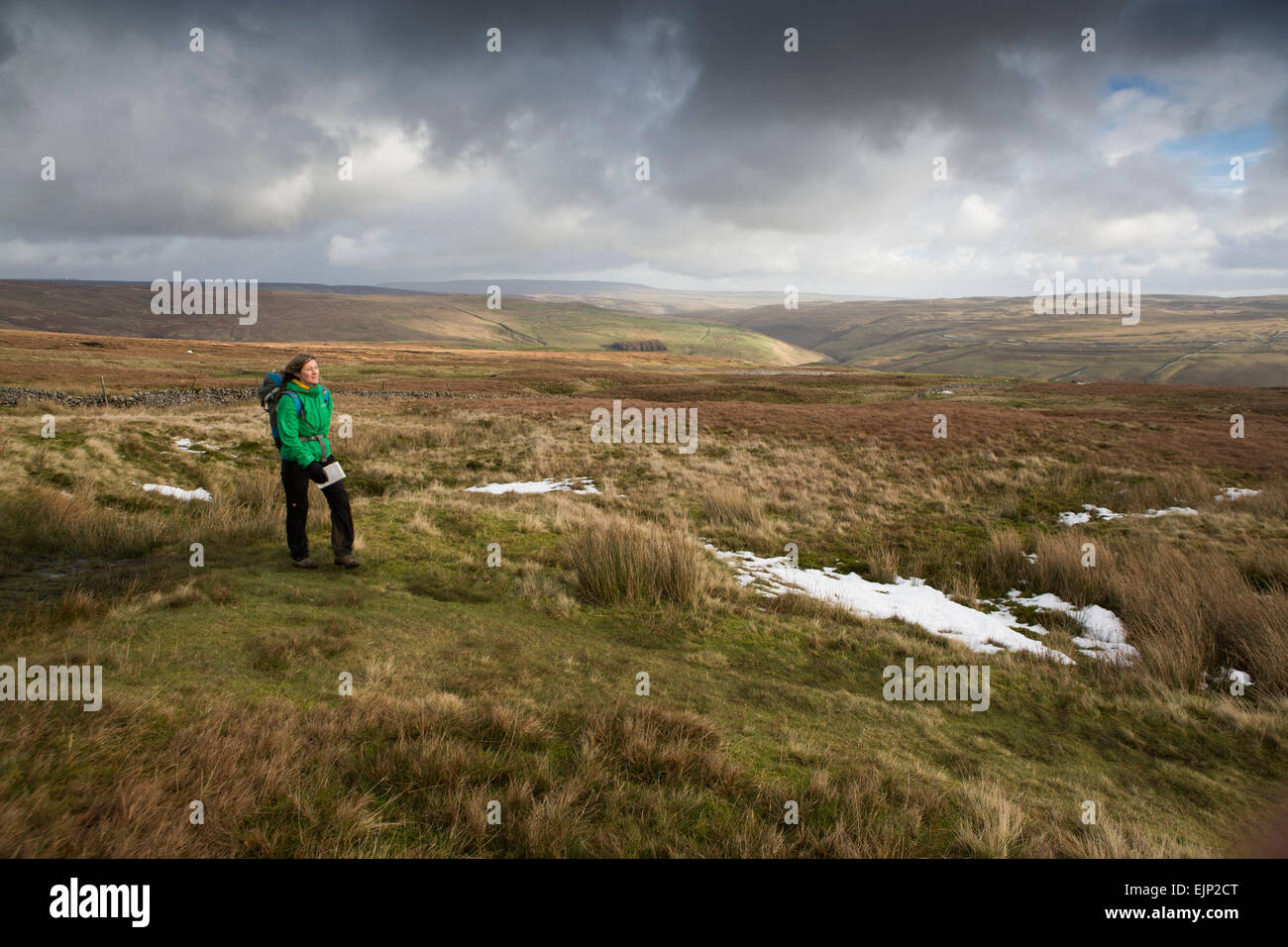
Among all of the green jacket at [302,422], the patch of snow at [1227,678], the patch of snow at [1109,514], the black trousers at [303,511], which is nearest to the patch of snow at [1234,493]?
the patch of snow at [1109,514]

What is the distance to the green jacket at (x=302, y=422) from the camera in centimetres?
663

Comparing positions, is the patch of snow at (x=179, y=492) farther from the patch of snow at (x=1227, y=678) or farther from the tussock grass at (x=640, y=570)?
the patch of snow at (x=1227, y=678)

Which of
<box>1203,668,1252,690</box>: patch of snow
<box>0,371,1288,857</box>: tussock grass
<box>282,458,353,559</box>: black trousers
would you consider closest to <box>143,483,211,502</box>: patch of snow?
<box>0,371,1288,857</box>: tussock grass

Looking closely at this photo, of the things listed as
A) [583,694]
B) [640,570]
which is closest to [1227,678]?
[640,570]

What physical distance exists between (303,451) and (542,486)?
7621 mm

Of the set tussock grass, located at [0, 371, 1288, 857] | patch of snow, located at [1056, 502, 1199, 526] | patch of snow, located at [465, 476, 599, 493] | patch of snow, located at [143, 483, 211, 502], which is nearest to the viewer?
tussock grass, located at [0, 371, 1288, 857]

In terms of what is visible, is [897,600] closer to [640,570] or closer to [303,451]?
[640,570]

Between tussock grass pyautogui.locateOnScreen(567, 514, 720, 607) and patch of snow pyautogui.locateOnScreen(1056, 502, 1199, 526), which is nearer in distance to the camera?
tussock grass pyautogui.locateOnScreen(567, 514, 720, 607)

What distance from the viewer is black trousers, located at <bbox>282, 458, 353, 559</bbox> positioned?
271 inches

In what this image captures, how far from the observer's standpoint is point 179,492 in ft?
35.6

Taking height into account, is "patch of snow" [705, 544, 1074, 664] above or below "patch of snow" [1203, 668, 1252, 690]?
above

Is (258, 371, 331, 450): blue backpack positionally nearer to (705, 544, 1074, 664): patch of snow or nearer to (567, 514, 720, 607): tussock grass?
(567, 514, 720, 607): tussock grass

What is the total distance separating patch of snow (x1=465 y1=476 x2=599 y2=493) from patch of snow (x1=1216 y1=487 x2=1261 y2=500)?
1518 cm

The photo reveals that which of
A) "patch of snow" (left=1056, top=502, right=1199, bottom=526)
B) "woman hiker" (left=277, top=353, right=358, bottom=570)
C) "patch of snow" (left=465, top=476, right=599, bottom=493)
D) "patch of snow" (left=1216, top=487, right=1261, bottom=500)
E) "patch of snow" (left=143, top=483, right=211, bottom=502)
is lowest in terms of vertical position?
"patch of snow" (left=1056, top=502, right=1199, bottom=526)
